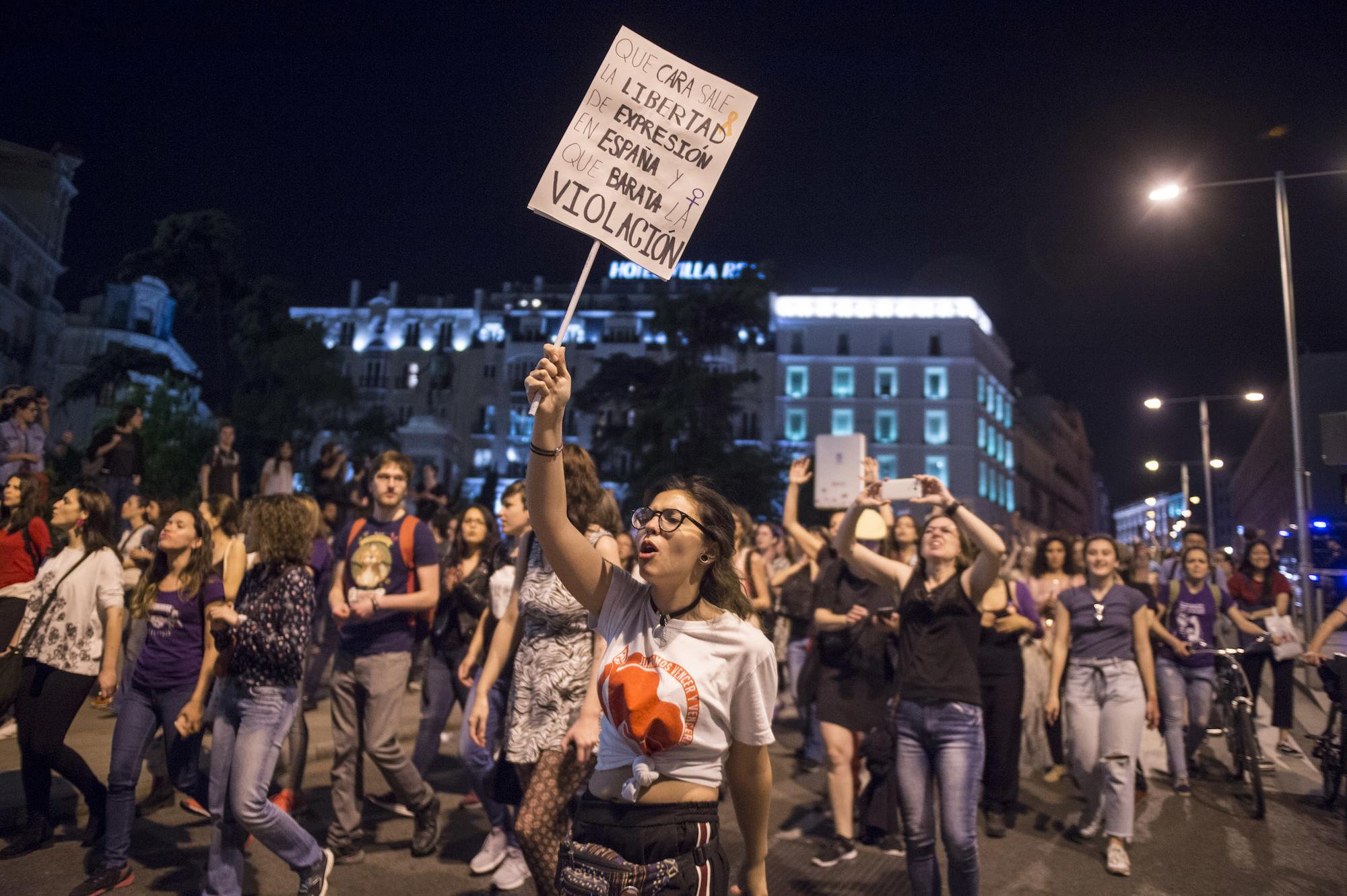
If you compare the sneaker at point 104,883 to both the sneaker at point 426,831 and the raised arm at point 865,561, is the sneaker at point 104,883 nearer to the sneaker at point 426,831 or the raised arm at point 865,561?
the sneaker at point 426,831

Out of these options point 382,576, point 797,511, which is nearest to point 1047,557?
point 797,511

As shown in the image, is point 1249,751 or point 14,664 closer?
point 14,664

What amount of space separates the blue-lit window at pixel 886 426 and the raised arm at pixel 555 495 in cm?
6923

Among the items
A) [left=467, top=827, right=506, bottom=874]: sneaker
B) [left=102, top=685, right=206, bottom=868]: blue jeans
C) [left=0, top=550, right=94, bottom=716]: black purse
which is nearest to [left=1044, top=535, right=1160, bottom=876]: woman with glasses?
[left=467, top=827, right=506, bottom=874]: sneaker

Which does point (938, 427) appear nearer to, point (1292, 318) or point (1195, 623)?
point (1292, 318)

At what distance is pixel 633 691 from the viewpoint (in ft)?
8.59

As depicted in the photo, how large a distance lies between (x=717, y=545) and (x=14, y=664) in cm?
455

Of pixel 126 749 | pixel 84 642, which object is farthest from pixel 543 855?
pixel 84 642

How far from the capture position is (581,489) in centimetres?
456

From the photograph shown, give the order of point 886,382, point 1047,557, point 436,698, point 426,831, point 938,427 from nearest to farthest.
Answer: point 426,831 < point 436,698 < point 1047,557 < point 938,427 < point 886,382

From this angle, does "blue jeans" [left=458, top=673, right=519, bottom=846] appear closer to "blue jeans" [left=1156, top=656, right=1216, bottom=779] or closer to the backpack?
the backpack

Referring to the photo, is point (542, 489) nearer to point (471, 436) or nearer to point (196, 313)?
point (196, 313)

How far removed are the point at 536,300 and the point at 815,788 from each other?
65496 mm

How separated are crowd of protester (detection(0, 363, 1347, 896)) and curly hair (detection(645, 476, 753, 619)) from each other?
1 cm
